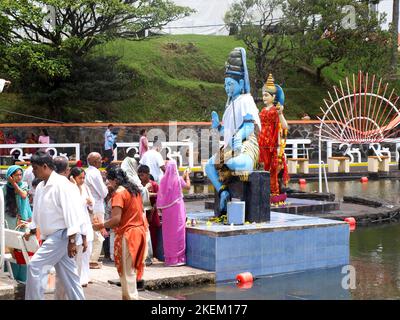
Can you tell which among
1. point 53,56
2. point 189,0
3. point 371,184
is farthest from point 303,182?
point 189,0

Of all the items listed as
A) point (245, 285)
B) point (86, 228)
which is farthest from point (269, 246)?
point (86, 228)

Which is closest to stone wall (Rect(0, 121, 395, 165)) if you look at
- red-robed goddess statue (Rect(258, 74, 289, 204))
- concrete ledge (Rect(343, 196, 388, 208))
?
concrete ledge (Rect(343, 196, 388, 208))

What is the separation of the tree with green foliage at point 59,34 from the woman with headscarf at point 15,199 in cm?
1784

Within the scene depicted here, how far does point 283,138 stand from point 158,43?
2228 centimetres

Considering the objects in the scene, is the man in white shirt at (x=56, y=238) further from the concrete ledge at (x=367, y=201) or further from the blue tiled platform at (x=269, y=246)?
the concrete ledge at (x=367, y=201)

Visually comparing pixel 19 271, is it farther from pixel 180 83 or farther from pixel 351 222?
pixel 180 83

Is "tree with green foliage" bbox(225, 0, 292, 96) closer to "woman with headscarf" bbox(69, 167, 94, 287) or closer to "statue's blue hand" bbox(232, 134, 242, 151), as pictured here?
"statue's blue hand" bbox(232, 134, 242, 151)

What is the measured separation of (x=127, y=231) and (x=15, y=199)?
7.89 ft

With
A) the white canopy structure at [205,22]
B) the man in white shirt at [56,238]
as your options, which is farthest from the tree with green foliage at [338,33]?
the man in white shirt at [56,238]

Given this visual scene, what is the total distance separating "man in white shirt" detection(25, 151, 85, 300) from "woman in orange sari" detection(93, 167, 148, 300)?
31.4 inches

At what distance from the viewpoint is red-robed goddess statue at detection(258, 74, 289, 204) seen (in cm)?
1588

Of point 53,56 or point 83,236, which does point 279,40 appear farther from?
point 83,236

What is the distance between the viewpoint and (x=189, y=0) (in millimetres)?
35531

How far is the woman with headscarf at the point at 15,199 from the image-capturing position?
10672mm
